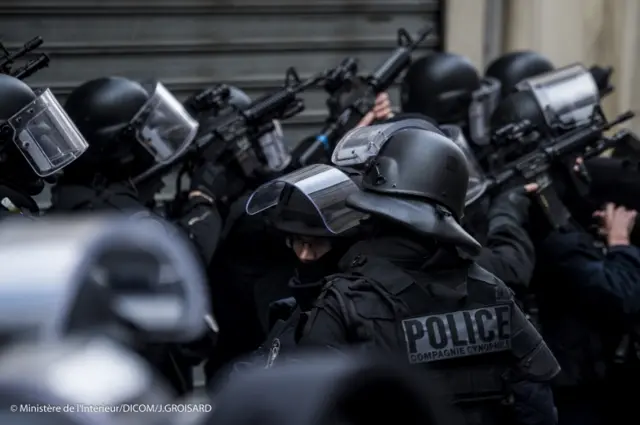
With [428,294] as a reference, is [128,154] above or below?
below

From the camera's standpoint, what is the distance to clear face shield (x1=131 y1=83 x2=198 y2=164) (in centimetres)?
468

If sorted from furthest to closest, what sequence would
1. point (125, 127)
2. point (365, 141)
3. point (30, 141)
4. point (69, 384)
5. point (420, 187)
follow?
point (125, 127), point (30, 141), point (365, 141), point (420, 187), point (69, 384)

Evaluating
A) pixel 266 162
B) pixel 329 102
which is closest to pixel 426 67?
→ pixel 329 102

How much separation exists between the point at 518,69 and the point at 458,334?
3534 mm

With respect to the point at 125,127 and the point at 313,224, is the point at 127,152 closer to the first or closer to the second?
the point at 125,127

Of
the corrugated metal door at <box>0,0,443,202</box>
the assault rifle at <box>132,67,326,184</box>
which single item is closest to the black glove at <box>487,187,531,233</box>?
the assault rifle at <box>132,67,326,184</box>

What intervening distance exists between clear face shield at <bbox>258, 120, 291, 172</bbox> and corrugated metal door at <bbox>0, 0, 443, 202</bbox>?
5.40 ft

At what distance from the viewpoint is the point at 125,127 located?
4.62 meters

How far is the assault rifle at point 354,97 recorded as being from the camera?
496 centimetres

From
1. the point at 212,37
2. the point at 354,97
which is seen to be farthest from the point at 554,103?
the point at 212,37

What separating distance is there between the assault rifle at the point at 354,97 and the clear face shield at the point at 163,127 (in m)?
0.55

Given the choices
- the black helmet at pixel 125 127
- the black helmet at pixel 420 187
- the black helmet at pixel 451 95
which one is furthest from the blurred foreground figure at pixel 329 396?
the black helmet at pixel 451 95

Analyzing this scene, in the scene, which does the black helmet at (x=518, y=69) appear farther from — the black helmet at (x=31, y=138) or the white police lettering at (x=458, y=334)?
the white police lettering at (x=458, y=334)

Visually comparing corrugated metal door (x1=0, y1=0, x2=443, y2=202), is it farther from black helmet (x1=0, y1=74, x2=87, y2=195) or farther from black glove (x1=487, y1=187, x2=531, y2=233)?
black glove (x1=487, y1=187, x2=531, y2=233)
